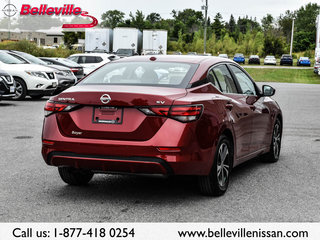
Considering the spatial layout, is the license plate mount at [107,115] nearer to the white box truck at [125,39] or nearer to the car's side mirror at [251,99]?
the car's side mirror at [251,99]

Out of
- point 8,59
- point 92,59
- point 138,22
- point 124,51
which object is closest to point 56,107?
point 8,59

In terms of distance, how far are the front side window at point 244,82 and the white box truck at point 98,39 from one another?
44441 mm

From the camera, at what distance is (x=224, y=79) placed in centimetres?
710

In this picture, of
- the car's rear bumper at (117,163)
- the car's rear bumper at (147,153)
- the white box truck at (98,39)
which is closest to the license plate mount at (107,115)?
the car's rear bumper at (147,153)

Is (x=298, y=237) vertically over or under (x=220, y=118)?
under

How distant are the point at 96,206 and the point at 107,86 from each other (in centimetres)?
122

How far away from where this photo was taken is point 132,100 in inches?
226

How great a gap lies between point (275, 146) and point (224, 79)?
2211 mm

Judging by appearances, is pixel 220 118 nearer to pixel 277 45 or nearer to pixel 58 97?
pixel 58 97

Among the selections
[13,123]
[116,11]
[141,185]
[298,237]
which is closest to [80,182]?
[141,185]

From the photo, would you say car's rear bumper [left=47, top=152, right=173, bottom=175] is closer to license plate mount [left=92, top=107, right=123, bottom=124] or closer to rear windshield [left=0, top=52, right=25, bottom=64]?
license plate mount [left=92, top=107, right=123, bottom=124]

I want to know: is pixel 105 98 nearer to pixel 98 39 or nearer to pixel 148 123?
pixel 148 123

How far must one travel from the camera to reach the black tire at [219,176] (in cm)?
623

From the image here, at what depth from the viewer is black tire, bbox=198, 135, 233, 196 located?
20.5ft
